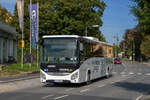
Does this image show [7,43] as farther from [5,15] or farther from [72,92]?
[5,15]

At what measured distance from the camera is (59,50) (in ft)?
55.1

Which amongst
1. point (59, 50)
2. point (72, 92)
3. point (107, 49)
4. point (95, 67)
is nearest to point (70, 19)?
point (107, 49)

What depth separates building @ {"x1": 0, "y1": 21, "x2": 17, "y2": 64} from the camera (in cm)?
3830

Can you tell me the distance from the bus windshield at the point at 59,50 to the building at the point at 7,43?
2178 centimetres

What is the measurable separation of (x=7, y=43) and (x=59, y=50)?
24865 millimetres

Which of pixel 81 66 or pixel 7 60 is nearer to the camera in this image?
pixel 81 66

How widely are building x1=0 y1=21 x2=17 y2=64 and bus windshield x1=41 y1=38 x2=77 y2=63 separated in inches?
857

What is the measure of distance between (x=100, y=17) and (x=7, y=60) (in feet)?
79.0

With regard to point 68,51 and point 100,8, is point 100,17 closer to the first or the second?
point 100,8

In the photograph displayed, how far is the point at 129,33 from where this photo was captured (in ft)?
332

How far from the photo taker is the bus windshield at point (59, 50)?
16672 millimetres

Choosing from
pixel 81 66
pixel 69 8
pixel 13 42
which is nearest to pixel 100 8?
pixel 69 8

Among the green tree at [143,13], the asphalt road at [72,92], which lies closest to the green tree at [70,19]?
the asphalt road at [72,92]

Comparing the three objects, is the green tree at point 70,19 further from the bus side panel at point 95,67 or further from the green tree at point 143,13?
the green tree at point 143,13
